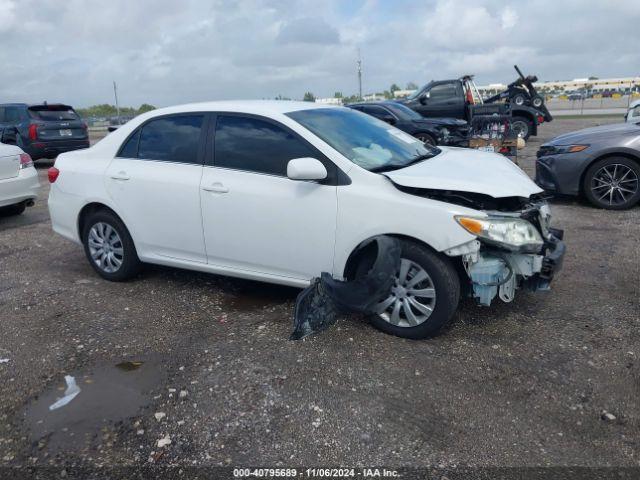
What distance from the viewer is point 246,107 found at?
4355 mm

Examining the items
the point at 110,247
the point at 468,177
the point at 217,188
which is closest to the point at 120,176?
the point at 110,247

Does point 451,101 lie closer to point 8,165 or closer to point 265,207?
point 8,165

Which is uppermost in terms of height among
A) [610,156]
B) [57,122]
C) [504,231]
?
[57,122]

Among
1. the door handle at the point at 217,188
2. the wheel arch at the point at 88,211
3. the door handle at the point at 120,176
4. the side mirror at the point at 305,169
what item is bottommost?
the wheel arch at the point at 88,211

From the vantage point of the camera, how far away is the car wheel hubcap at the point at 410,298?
3.62 metres

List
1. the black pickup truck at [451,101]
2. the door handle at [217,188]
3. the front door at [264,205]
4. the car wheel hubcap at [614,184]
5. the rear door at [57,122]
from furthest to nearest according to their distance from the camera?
1. the black pickup truck at [451,101]
2. the rear door at [57,122]
3. the car wheel hubcap at [614,184]
4. the door handle at [217,188]
5. the front door at [264,205]

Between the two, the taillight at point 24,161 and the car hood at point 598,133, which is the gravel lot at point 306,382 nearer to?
the car hood at point 598,133

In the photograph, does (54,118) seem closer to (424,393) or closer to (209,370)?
(209,370)

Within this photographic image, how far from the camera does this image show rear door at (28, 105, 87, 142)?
538 inches

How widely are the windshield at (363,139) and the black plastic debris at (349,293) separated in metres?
0.67

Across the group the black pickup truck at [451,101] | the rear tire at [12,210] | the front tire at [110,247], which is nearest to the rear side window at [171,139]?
the front tire at [110,247]

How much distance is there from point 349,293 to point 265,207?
929 mm

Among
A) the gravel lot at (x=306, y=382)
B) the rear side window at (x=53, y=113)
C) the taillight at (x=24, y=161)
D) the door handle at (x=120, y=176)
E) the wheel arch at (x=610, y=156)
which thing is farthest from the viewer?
the rear side window at (x=53, y=113)

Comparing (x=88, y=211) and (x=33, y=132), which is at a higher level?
(x=33, y=132)
